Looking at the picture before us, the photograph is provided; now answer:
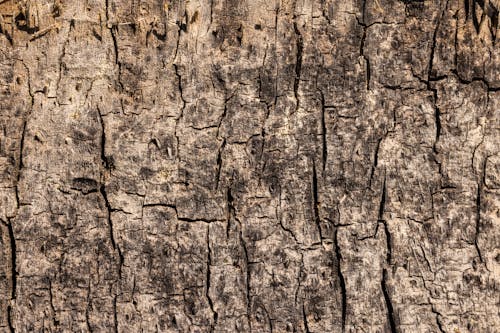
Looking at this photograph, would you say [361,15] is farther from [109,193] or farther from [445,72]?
[109,193]

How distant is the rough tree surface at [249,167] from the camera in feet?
6.46

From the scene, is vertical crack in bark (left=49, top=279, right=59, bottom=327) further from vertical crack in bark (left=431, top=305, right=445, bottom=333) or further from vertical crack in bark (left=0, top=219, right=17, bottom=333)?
vertical crack in bark (left=431, top=305, right=445, bottom=333)

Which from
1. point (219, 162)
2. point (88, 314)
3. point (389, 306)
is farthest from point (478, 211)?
point (88, 314)

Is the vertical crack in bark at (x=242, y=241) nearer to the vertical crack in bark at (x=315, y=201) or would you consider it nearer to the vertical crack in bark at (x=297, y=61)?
the vertical crack in bark at (x=315, y=201)

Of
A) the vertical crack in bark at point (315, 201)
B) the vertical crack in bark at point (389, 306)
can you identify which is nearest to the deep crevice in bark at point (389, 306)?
the vertical crack in bark at point (389, 306)

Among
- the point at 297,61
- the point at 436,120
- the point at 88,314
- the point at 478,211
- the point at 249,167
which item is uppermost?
the point at 297,61

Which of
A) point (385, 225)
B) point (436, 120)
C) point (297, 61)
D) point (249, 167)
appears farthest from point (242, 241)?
point (436, 120)

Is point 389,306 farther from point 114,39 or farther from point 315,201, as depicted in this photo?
point 114,39

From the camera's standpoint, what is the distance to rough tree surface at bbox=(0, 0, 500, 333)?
197 centimetres

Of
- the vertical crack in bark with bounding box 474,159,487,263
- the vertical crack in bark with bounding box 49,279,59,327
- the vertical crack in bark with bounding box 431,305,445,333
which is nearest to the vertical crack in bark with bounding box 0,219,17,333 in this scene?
the vertical crack in bark with bounding box 49,279,59,327

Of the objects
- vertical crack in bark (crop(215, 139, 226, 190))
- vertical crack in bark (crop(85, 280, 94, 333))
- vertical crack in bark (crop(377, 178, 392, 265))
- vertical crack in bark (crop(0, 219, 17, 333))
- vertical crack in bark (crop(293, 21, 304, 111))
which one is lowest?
vertical crack in bark (crop(85, 280, 94, 333))

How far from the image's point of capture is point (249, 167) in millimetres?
1986

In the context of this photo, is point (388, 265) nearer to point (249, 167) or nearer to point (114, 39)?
point (249, 167)

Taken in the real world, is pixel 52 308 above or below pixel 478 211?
below
